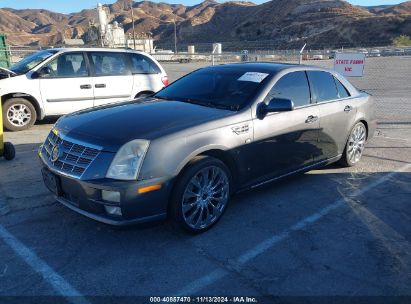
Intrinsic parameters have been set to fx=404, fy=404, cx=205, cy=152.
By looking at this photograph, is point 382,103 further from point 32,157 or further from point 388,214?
point 32,157

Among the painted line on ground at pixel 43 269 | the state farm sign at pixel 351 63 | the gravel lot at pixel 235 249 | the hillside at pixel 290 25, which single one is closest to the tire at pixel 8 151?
the gravel lot at pixel 235 249

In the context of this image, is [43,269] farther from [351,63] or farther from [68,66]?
[351,63]

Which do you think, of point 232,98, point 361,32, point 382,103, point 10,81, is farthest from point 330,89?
point 361,32

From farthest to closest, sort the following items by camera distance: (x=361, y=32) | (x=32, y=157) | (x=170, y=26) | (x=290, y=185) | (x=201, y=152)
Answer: (x=170, y=26), (x=361, y=32), (x=32, y=157), (x=290, y=185), (x=201, y=152)

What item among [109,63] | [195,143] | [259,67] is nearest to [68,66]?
[109,63]

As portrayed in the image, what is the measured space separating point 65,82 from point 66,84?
45 millimetres

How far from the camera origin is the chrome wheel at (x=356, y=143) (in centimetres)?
600

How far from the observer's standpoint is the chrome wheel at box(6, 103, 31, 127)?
7.98 metres

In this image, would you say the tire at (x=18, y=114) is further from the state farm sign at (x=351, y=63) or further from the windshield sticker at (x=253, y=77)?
the state farm sign at (x=351, y=63)

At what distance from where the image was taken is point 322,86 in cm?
538

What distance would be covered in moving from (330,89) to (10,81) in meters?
5.93

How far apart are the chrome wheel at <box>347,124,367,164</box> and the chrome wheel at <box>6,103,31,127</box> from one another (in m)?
6.08

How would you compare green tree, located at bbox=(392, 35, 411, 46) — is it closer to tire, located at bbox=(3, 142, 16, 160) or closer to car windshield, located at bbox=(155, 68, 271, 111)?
car windshield, located at bbox=(155, 68, 271, 111)

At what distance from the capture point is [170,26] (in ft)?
563
